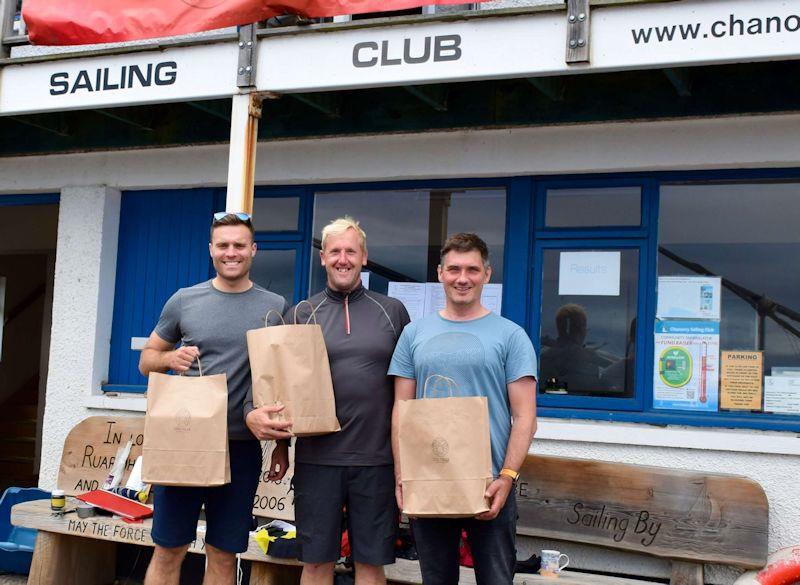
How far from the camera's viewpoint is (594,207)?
5.67 metres

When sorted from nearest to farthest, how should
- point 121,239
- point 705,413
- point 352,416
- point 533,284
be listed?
point 352,416 → point 705,413 → point 533,284 → point 121,239

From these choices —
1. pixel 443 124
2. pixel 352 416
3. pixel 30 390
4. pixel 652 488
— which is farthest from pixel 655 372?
pixel 30 390

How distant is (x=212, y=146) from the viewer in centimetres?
655

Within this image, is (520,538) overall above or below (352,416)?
below

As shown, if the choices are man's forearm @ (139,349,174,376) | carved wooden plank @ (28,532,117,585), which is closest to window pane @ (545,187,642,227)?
man's forearm @ (139,349,174,376)

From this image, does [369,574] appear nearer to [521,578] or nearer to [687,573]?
[521,578]

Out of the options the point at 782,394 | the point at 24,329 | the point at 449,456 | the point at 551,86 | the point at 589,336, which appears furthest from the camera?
the point at 24,329

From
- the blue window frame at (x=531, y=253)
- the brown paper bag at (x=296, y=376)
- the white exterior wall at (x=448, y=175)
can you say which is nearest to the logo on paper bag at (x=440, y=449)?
the brown paper bag at (x=296, y=376)

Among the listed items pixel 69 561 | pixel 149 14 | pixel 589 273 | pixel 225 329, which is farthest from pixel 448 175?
pixel 69 561

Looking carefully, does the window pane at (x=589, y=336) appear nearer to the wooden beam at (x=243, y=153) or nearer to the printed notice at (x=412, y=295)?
the printed notice at (x=412, y=295)

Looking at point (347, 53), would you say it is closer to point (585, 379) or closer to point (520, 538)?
point (585, 379)

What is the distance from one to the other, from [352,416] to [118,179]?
156 inches

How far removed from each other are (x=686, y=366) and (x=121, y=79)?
12.3ft

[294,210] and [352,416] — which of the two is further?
[294,210]
